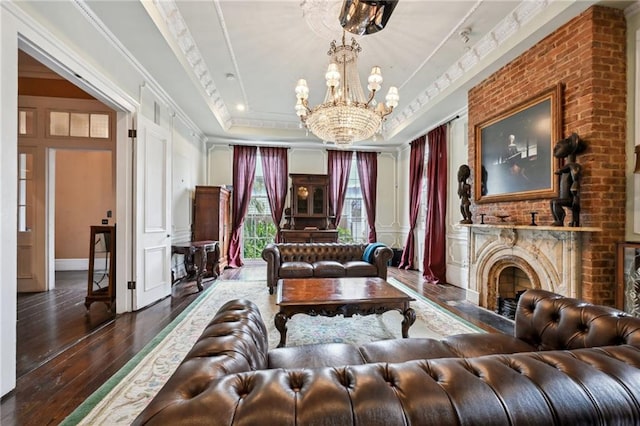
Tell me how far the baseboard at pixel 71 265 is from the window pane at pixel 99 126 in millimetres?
Result: 3348

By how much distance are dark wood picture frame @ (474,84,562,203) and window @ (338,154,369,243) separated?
3.50m

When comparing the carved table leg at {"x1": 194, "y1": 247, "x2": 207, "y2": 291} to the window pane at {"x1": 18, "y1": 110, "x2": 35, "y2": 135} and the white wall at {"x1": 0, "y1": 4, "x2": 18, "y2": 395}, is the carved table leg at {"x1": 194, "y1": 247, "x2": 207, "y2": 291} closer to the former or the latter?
the white wall at {"x1": 0, "y1": 4, "x2": 18, "y2": 395}

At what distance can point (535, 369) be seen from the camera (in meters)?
0.87

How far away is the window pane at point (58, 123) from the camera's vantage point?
4188mm

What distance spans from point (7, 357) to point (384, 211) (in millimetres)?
6673

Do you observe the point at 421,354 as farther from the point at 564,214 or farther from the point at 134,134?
the point at 134,134

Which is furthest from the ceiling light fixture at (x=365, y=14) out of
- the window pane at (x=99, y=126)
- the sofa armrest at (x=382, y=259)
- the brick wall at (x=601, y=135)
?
the window pane at (x=99, y=126)

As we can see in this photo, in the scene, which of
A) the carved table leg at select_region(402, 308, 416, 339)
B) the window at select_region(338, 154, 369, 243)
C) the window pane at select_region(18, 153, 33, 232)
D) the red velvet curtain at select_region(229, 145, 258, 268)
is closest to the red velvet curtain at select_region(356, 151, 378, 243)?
the window at select_region(338, 154, 369, 243)

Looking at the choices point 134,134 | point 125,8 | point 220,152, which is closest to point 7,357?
point 134,134

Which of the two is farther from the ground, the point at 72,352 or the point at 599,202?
the point at 599,202

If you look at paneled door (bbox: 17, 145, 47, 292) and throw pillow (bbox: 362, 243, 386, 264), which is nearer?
paneled door (bbox: 17, 145, 47, 292)

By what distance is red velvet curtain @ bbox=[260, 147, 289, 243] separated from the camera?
6.77m

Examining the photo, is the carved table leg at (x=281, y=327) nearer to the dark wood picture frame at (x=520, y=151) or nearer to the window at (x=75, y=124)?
the dark wood picture frame at (x=520, y=151)

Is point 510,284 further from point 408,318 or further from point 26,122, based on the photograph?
point 26,122
